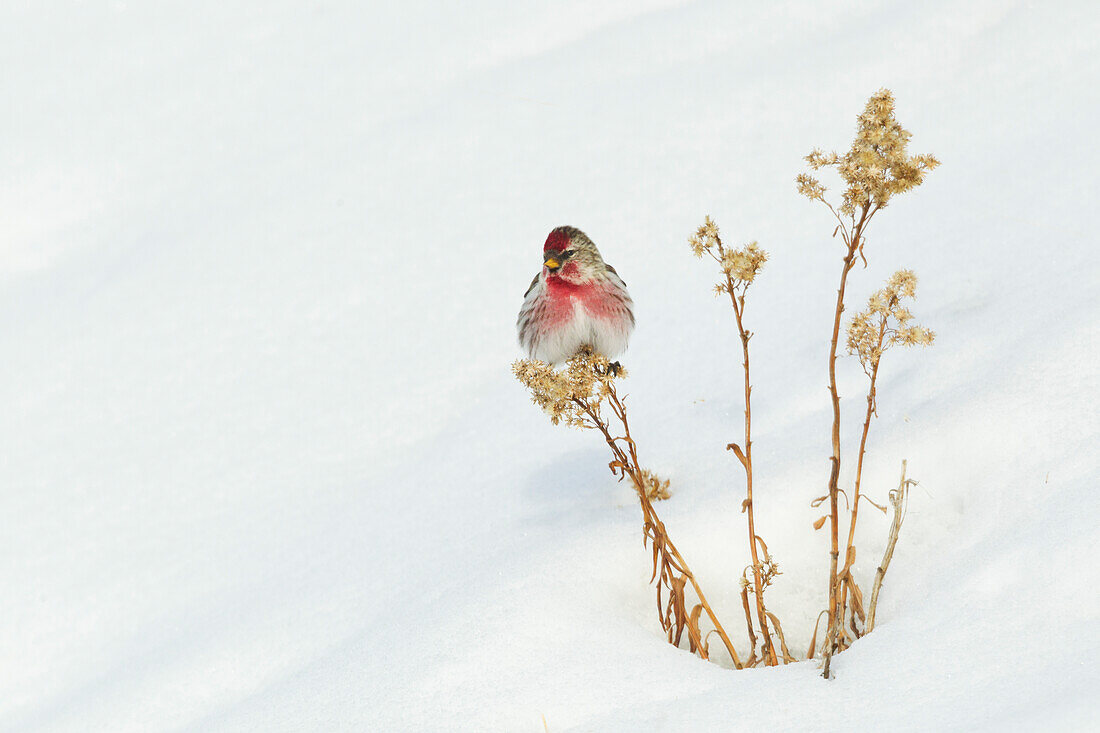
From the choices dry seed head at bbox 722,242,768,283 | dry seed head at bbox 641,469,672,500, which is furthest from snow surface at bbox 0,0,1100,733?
dry seed head at bbox 722,242,768,283

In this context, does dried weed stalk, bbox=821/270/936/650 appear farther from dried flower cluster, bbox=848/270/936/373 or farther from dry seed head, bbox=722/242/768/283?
dry seed head, bbox=722/242/768/283

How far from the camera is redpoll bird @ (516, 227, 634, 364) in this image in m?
3.33

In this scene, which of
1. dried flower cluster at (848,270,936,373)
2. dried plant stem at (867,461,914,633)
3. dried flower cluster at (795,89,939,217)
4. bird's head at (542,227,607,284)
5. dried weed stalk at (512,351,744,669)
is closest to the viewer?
dried flower cluster at (795,89,939,217)

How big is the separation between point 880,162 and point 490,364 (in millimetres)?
2691

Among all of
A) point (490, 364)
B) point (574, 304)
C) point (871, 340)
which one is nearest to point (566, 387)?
point (871, 340)

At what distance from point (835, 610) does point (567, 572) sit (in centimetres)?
70

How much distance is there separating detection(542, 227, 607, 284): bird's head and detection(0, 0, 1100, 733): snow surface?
0.61 meters

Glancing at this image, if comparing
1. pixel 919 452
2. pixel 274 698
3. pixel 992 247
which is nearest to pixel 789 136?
pixel 992 247

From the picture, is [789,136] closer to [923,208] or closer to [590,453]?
Answer: [923,208]

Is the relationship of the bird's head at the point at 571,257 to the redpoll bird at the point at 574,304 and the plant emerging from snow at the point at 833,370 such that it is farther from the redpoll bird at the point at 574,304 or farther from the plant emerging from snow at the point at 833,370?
the plant emerging from snow at the point at 833,370

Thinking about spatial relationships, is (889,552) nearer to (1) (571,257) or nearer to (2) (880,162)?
(2) (880,162)

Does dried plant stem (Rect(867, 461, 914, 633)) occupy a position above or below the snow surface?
below

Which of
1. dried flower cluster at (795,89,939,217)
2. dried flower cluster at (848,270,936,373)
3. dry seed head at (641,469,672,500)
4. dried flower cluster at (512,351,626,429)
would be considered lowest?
dried flower cluster at (848,270,936,373)

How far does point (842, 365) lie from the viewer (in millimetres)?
3609
